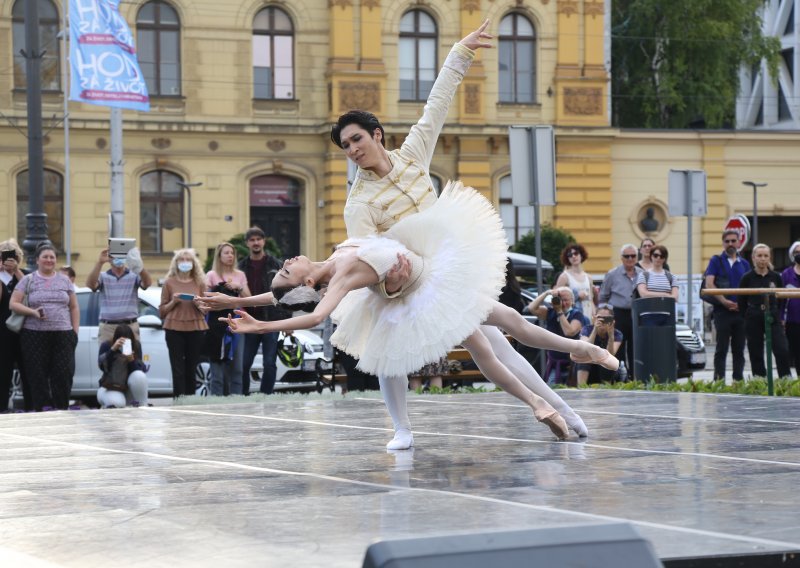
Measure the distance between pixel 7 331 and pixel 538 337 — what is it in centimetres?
856

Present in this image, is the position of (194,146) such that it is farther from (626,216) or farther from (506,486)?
(506,486)

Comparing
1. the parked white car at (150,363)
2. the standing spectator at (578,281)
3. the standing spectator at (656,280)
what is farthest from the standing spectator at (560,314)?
the parked white car at (150,363)

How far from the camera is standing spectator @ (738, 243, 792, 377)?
59.2 ft

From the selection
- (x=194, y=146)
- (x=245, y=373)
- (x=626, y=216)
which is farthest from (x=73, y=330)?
(x=626, y=216)

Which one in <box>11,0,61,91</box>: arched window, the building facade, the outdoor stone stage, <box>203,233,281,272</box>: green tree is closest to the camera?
the outdoor stone stage

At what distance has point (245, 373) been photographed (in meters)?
16.9

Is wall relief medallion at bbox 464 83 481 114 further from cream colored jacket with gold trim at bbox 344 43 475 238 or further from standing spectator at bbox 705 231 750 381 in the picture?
cream colored jacket with gold trim at bbox 344 43 475 238

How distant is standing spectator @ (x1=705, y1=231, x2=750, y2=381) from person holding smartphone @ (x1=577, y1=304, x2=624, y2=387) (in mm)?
1932

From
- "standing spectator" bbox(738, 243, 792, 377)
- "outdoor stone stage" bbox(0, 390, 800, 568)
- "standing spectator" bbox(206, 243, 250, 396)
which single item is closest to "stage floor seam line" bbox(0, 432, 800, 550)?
"outdoor stone stage" bbox(0, 390, 800, 568)

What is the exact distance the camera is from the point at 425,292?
8352mm

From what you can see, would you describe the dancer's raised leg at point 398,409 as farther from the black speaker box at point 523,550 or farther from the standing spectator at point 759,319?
the standing spectator at point 759,319

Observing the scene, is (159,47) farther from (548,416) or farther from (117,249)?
(548,416)

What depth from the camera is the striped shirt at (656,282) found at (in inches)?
695

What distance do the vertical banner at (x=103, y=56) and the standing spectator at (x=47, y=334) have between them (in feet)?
27.6
